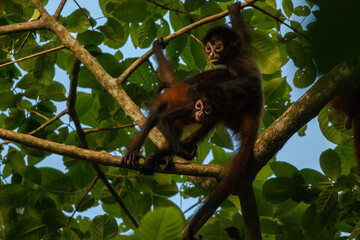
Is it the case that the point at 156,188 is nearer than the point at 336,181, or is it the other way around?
the point at 336,181

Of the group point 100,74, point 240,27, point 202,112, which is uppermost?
point 240,27

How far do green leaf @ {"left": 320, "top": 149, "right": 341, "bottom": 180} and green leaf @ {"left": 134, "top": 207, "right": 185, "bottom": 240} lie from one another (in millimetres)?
3188

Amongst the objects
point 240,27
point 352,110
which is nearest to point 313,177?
point 352,110

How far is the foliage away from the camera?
12.1 ft

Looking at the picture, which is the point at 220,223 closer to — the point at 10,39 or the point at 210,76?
the point at 210,76

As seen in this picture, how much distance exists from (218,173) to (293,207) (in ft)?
3.73

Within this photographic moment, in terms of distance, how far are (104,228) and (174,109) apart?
1568mm

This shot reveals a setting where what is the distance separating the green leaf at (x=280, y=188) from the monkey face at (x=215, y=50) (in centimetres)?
219

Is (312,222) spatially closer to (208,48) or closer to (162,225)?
(208,48)

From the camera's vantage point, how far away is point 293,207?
4.17 meters

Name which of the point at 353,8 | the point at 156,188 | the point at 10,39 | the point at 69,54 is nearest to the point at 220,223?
the point at 156,188

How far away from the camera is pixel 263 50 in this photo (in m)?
4.62

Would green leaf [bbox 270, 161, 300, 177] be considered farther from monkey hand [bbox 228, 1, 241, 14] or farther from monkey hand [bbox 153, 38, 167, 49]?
monkey hand [bbox 153, 38, 167, 49]

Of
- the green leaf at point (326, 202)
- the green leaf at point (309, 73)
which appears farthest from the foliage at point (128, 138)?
the green leaf at point (309, 73)
